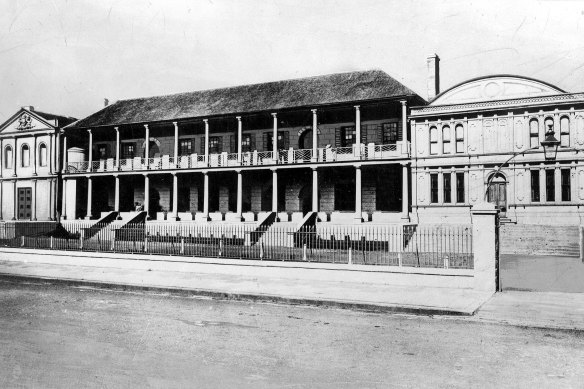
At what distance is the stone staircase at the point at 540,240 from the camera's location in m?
20.6

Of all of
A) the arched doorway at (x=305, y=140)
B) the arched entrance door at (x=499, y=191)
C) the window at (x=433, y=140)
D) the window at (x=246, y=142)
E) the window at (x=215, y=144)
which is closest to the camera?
the arched entrance door at (x=499, y=191)

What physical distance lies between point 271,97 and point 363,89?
580 cm

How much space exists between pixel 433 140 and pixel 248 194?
12.0m

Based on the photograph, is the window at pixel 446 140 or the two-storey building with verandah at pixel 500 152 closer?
the two-storey building with verandah at pixel 500 152

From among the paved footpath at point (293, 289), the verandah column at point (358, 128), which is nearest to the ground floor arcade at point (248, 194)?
the verandah column at point (358, 128)

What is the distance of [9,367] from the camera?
20.3ft

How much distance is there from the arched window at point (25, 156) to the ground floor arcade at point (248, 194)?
4.04 meters

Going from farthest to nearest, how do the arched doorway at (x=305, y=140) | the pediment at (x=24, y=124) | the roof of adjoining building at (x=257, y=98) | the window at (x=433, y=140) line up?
the pediment at (x=24, y=124) → the arched doorway at (x=305, y=140) → the roof of adjoining building at (x=257, y=98) → the window at (x=433, y=140)

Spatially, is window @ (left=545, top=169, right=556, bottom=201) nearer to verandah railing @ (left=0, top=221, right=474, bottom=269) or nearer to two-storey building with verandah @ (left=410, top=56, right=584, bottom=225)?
two-storey building with verandah @ (left=410, top=56, right=584, bottom=225)

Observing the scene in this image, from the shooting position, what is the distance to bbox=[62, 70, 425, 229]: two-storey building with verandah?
26906 millimetres

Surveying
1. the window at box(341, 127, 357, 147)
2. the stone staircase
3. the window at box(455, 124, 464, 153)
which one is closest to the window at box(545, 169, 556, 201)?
the stone staircase

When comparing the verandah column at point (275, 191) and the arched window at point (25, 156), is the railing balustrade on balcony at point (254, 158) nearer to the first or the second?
the verandah column at point (275, 191)

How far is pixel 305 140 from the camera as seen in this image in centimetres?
3002

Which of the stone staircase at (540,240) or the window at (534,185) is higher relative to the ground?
the window at (534,185)
